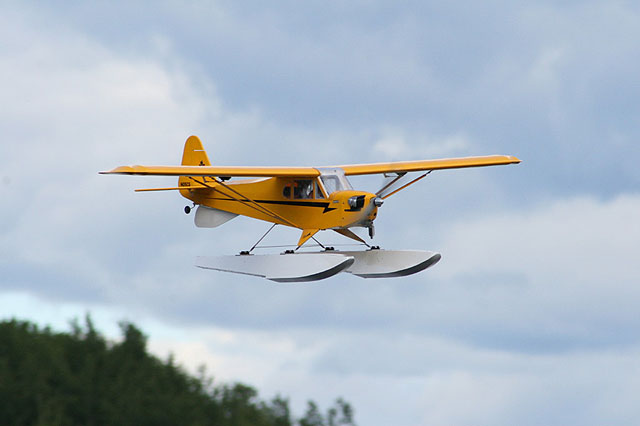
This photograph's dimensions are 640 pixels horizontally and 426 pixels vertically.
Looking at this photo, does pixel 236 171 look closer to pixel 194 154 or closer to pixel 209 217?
pixel 209 217

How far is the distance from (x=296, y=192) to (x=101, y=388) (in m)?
13.1

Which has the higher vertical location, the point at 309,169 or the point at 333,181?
the point at 309,169

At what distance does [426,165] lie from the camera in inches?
1007

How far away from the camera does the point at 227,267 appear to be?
969 inches

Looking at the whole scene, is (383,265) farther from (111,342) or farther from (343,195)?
(111,342)

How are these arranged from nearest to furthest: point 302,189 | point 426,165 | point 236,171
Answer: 1. point 236,171
2. point 302,189
3. point 426,165

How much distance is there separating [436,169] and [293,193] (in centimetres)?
426

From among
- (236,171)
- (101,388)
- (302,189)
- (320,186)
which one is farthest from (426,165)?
(101,388)

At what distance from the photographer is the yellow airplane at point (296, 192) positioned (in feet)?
73.8

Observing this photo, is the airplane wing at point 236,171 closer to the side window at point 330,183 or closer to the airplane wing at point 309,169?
the airplane wing at point 309,169

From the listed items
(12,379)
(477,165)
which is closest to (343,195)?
(477,165)

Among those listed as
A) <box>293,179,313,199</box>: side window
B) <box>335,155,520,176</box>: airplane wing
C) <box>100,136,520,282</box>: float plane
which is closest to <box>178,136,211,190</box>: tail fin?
<box>100,136,520,282</box>: float plane

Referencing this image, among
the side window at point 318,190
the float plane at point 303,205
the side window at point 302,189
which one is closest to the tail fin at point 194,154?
the float plane at point 303,205

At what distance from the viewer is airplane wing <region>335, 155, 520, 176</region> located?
990 inches
